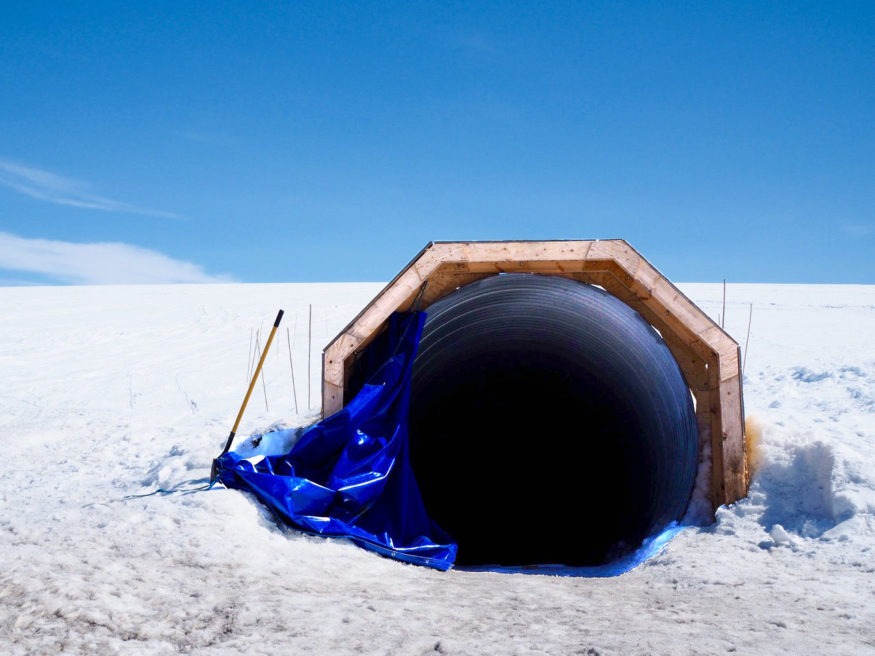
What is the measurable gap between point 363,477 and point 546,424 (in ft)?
19.7

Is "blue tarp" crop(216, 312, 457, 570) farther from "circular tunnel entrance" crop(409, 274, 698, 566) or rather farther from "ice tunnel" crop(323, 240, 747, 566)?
"circular tunnel entrance" crop(409, 274, 698, 566)

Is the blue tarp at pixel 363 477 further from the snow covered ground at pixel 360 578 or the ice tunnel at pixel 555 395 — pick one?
the ice tunnel at pixel 555 395

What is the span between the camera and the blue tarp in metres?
6.35

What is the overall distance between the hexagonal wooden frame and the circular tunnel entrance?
0.23 meters

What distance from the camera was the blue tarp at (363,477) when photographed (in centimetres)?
635

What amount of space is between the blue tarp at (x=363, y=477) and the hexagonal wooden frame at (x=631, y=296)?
324 mm

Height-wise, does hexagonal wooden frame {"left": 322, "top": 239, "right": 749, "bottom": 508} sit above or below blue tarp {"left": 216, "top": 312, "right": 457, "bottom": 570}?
above

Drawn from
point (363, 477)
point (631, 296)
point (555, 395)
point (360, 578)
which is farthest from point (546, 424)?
point (360, 578)

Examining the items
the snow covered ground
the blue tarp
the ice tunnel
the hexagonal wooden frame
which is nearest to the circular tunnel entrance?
the ice tunnel

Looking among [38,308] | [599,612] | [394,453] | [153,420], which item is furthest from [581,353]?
[38,308]

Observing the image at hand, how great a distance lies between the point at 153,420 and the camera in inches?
558

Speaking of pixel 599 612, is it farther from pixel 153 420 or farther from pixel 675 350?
pixel 153 420

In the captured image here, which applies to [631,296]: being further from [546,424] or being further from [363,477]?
[546,424]

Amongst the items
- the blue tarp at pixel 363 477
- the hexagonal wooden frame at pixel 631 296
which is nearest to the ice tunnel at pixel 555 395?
the hexagonal wooden frame at pixel 631 296
